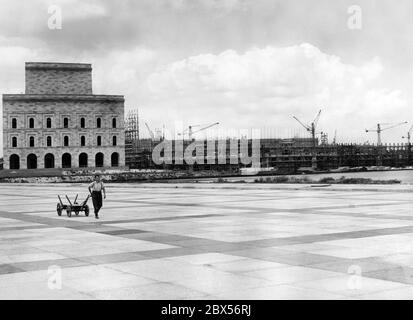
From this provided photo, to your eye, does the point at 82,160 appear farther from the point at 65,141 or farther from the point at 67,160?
the point at 65,141

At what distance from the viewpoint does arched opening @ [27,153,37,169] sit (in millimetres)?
113375

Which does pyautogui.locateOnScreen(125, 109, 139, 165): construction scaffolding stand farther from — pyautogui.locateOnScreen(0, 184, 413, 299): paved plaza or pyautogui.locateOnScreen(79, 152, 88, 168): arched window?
pyautogui.locateOnScreen(0, 184, 413, 299): paved plaza

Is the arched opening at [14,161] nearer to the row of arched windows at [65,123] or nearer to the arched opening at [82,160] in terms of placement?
the row of arched windows at [65,123]

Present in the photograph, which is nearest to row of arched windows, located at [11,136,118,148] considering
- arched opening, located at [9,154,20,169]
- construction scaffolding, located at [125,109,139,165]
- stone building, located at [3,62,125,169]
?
stone building, located at [3,62,125,169]

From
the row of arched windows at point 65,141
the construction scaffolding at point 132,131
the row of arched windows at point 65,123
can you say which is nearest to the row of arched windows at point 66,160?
the row of arched windows at point 65,141

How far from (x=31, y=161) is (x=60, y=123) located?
8.92 metres

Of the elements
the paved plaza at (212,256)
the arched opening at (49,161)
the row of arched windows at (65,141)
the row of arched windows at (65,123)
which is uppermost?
the row of arched windows at (65,123)

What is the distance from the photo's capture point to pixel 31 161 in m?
114

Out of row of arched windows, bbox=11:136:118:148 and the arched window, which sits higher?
row of arched windows, bbox=11:136:118:148

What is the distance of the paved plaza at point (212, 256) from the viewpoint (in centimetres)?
826

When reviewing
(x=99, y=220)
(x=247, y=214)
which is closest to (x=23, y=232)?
(x=99, y=220)

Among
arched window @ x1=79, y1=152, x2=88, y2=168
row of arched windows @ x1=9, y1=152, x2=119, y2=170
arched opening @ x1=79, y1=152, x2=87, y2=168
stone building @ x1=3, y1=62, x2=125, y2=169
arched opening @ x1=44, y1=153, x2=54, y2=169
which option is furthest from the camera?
arched opening @ x1=79, y1=152, x2=87, y2=168

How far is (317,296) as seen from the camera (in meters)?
7.78
